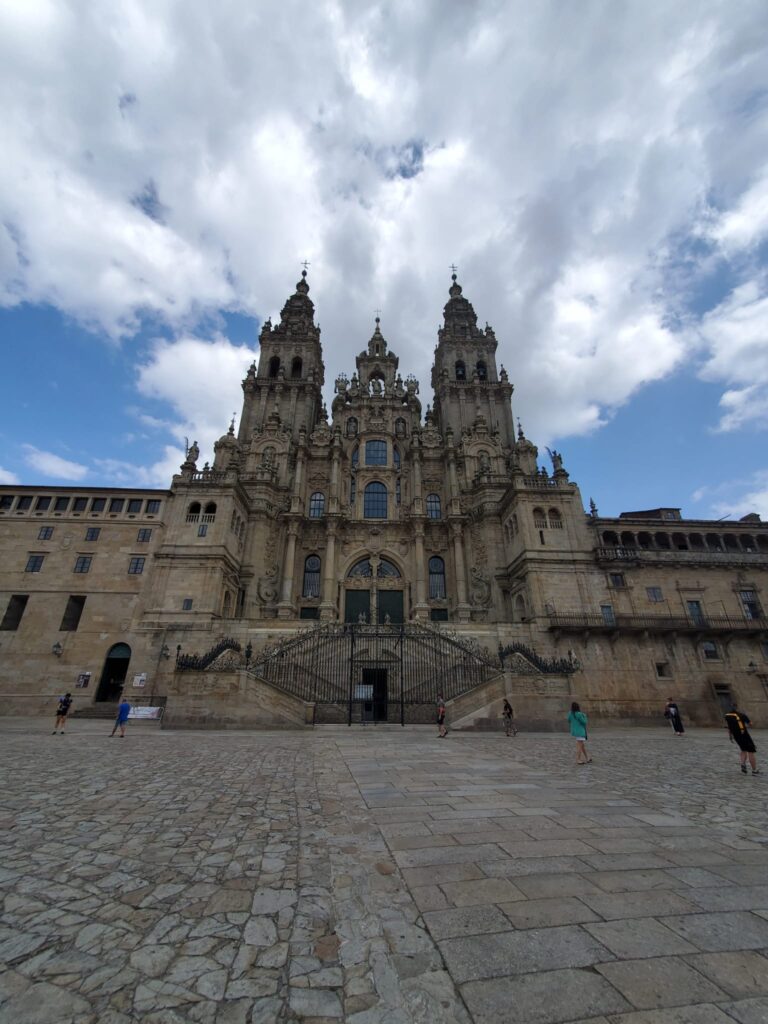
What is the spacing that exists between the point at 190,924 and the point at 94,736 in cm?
1687

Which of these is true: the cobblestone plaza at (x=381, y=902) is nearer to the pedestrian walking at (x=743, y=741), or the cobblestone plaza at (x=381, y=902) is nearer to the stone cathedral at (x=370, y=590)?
the pedestrian walking at (x=743, y=741)

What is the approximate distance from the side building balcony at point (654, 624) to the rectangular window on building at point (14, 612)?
108ft

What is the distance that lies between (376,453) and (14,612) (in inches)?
1126

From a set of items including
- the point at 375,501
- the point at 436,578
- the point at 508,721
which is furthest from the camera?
the point at 375,501

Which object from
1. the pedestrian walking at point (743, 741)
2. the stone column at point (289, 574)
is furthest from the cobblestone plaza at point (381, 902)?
the stone column at point (289, 574)

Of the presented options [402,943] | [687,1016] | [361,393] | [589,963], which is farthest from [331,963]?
[361,393]

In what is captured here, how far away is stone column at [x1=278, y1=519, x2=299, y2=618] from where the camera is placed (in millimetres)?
32500

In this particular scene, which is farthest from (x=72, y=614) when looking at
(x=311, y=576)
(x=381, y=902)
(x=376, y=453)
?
(x=381, y=902)

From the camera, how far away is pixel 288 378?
44.5 meters

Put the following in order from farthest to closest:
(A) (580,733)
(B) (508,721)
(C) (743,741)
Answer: (B) (508,721)
(A) (580,733)
(C) (743,741)

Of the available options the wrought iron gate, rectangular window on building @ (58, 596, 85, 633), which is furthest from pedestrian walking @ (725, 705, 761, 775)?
rectangular window on building @ (58, 596, 85, 633)

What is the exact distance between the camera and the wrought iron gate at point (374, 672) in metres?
20.8

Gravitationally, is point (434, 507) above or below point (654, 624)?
above

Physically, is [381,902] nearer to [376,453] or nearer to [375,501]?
[375,501]
